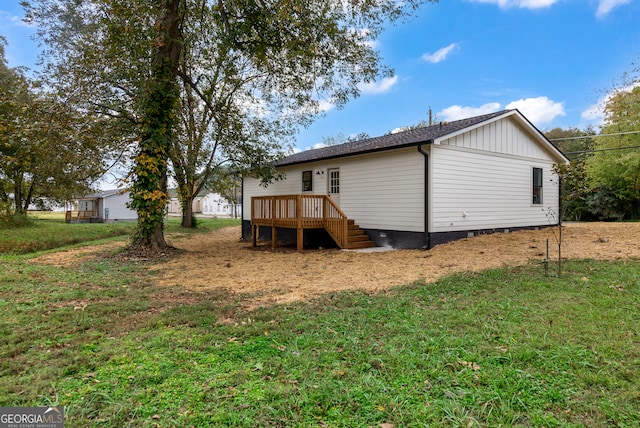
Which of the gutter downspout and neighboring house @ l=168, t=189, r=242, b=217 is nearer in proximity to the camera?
the gutter downspout

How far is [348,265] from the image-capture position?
7695 millimetres

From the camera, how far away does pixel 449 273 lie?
6.21 meters

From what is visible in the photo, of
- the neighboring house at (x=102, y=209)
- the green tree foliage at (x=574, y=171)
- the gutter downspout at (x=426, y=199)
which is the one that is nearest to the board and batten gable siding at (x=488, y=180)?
the gutter downspout at (x=426, y=199)

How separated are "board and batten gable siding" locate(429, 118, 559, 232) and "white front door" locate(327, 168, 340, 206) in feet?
12.2

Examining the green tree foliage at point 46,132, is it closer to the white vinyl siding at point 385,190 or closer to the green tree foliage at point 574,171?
the white vinyl siding at point 385,190

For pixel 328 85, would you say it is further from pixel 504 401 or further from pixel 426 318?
pixel 504 401

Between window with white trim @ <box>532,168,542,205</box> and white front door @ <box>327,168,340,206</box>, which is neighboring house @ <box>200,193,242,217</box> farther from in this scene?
window with white trim @ <box>532,168,542,205</box>

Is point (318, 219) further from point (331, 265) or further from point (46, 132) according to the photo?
point (46, 132)

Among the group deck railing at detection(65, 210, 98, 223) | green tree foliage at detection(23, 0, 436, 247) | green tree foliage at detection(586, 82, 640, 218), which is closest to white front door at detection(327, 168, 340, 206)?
green tree foliage at detection(23, 0, 436, 247)

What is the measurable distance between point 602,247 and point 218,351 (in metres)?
8.89

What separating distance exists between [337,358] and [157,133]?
8.05 m

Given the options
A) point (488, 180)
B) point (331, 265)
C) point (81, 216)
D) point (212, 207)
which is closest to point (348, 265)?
point (331, 265)

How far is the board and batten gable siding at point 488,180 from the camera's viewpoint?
9672 mm

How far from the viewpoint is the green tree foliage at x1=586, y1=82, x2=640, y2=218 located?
2077 centimetres
